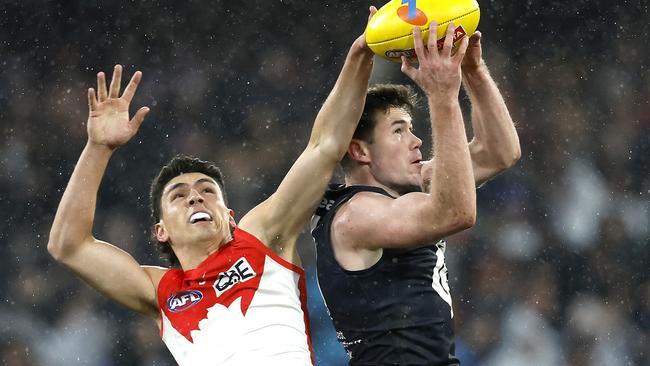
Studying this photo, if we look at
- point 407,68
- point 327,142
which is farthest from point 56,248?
point 407,68

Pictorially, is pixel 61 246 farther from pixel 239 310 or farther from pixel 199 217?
pixel 239 310

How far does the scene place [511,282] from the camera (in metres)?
6.22

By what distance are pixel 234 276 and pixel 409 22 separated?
1301 millimetres

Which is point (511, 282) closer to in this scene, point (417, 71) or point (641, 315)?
point (641, 315)

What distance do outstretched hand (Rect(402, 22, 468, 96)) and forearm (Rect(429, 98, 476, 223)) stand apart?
44 millimetres

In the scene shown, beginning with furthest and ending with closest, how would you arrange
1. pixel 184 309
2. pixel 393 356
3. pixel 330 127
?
pixel 184 309 < pixel 330 127 < pixel 393 356

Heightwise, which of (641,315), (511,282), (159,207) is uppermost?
(159,207)

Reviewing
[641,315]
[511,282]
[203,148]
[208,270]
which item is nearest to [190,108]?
[203,148]

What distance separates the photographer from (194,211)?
3.85m

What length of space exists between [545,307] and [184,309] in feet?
10.8

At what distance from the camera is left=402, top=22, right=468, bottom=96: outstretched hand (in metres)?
2.76

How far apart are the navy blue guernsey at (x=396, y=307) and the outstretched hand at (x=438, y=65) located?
2.09ft

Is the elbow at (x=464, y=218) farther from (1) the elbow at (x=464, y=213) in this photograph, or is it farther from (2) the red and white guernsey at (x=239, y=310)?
(2) the red and white guernsey at (x=239, y=310)

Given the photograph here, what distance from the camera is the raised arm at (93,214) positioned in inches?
143
